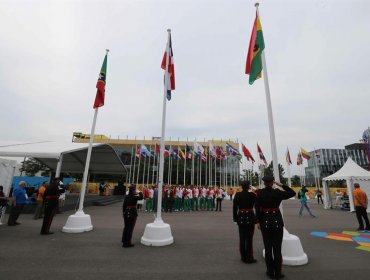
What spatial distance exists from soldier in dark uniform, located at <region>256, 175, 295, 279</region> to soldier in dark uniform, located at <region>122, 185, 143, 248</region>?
3342 millimetres

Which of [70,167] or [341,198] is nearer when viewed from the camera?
[341,198]

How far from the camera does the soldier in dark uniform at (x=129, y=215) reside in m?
5.79

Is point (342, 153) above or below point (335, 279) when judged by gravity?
above

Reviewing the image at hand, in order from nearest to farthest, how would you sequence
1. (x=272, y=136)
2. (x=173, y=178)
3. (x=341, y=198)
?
1. (x=272, y=136)
2. (x=341, y=198)
3. (x=173, y=178)

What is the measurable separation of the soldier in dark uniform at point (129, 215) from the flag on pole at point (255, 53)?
4.51m

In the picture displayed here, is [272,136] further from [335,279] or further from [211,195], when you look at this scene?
[211,195]

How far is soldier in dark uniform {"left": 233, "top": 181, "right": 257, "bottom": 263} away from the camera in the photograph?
4.61 metres

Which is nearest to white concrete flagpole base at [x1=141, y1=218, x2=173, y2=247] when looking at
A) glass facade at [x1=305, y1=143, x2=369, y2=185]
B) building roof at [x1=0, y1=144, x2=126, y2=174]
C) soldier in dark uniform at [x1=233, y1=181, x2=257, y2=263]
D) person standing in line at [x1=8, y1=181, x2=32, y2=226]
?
soldier in dark uniform at [x1=233, y1=181, x2=257, y2=263]

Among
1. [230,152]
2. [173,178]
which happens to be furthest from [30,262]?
[173,178]

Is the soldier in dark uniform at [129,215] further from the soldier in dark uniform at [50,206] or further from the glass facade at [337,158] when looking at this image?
the glass facade at [337,158]

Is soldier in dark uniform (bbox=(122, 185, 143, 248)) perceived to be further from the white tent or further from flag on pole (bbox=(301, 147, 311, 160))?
flag on pole (bbox=(301, 147, 311, 160))

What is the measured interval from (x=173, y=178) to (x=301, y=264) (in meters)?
37.1

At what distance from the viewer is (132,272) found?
4078 millimetres

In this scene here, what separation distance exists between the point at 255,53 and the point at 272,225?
4.44 meters
